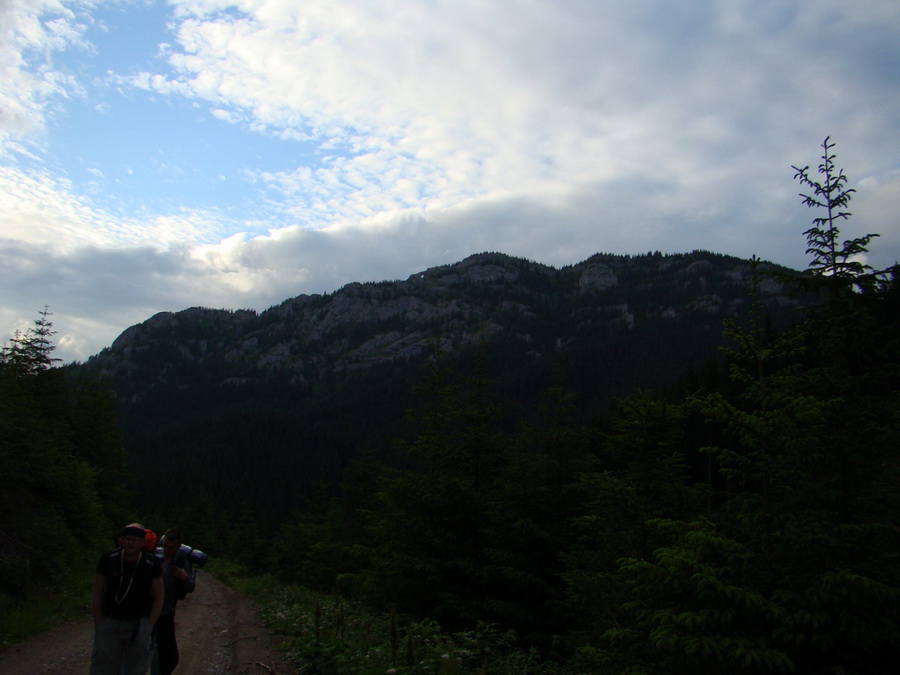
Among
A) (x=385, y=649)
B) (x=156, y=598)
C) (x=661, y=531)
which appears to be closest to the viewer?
(x=156, y=598)

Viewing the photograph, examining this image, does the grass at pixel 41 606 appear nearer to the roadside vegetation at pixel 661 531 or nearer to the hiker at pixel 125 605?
the roadside vegetation at pixel 661 531

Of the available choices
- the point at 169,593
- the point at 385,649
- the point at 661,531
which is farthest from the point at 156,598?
the point at 661,531

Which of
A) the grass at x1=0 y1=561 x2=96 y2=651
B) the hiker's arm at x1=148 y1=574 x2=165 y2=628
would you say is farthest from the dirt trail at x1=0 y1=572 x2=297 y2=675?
the hiker's arm at x1=148 y1=574 x2=165 y2=628

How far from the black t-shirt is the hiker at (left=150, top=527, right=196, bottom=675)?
0.96 meters

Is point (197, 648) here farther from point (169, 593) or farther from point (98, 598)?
point (98, 598)

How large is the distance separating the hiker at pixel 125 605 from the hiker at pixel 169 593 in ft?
3.08

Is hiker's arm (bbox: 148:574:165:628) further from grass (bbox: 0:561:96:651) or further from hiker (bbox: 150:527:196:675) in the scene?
grass (bbox: 0:561:96:651)

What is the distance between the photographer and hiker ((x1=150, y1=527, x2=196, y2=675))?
21.7 feet

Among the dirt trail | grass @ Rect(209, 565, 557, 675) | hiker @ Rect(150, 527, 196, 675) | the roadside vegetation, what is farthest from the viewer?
the dirt trail

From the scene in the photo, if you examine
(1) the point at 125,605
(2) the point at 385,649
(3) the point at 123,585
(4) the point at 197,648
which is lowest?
(4) the point at 197,648

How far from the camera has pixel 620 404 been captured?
481 inches

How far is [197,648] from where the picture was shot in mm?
10109

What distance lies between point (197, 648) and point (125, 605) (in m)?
5.79

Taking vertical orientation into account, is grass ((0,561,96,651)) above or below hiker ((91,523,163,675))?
below
